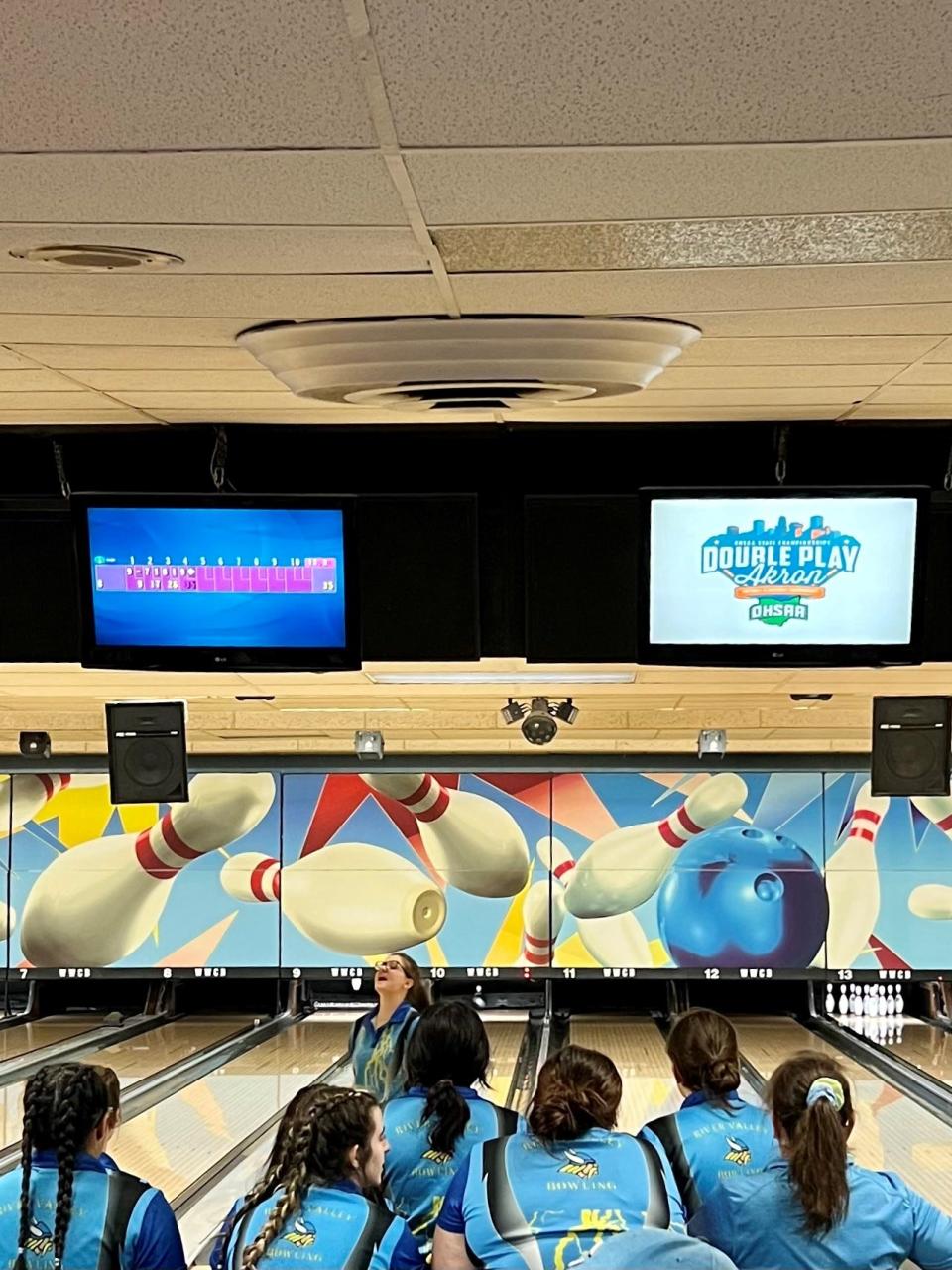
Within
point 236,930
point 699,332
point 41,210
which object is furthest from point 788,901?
point 41,210

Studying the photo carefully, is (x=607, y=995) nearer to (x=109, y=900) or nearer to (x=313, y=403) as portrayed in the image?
(x=109, y=900)

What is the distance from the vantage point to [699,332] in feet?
10.7

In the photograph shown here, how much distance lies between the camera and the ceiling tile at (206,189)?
2.06 metres

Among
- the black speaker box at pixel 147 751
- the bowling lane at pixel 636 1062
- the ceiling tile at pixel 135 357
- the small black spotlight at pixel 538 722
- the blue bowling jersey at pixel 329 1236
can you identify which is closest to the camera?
the blue bowling jersey at pixel 329 1236

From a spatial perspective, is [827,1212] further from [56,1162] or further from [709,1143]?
[56,1162]

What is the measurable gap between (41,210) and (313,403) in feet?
5.82

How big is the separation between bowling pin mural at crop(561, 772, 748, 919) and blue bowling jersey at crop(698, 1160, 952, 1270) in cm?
987

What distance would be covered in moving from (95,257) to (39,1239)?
177cm

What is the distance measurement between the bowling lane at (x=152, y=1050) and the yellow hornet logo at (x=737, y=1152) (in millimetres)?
6187

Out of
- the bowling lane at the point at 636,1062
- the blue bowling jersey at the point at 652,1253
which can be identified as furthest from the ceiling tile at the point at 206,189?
the bowling lane at the point at 636,1062

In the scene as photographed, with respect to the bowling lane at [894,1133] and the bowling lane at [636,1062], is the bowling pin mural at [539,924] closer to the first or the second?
the bowling lane at [636,1062]

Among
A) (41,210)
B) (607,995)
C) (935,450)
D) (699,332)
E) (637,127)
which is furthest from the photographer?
(607,995)

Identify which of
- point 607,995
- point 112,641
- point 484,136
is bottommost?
point 607,995

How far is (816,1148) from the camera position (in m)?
3.18
